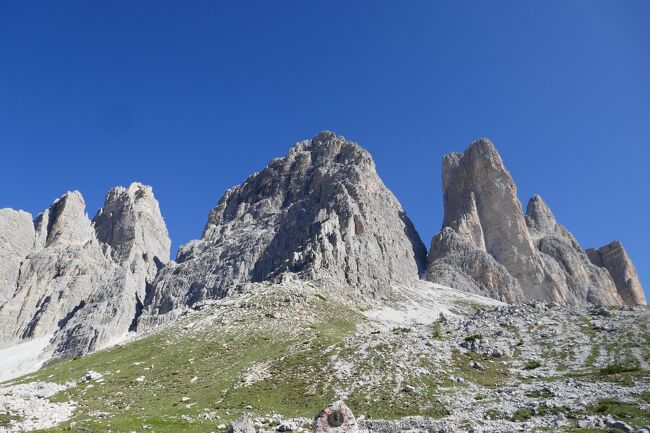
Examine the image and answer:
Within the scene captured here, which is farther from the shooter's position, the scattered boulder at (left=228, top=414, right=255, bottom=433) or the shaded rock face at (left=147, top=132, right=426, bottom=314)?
the shaded rock face at (left=147, top=132, right=426, bottom=314)

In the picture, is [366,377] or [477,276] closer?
[366,377]

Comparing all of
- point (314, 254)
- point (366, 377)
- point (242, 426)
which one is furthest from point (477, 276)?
point (242, 426)

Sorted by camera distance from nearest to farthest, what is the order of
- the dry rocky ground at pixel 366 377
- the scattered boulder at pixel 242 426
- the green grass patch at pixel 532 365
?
the scattered boulder at pixel 242 426 < the dry rocky ground at pixel 366 377 < the green grass patch at pixel 532 365

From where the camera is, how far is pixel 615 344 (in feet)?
191

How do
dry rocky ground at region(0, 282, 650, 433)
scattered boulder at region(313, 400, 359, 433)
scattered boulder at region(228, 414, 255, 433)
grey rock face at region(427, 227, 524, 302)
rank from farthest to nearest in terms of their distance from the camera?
grey rock face at region(427, 227, 524, 302) < dry rocky ground at region(0, 282, 650, 433) < scattered boulder at region(228, 414, 255, 433) < scattered boulder at region(313, 400, 359, 433)

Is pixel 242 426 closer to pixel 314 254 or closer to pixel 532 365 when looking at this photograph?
pixel 532 365

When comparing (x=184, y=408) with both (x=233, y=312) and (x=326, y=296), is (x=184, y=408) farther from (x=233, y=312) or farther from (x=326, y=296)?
(x=326, y=296)

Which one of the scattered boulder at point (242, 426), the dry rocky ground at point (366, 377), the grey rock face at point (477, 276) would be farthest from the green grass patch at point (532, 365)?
the grey rock face at point (477, 276)

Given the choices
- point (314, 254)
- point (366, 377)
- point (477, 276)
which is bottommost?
point (366, 377)

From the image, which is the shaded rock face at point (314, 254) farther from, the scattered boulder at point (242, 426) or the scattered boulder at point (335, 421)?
the scattered boulder at point (335, 421)

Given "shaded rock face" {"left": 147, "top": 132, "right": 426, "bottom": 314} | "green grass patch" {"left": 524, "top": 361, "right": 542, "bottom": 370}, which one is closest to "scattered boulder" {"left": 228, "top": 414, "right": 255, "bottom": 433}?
"green grass patch" {"left": 524, "top": 361, "right": 542, "bottom": 370}

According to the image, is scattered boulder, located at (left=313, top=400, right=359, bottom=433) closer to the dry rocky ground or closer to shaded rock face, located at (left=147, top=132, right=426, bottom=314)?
the dry rocky ground

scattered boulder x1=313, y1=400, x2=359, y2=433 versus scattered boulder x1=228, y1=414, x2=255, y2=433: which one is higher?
scattered boulder x1=313, y1=400, x2=359, y2=433

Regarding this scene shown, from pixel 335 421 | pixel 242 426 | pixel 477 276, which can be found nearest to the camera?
pixel 335 421
